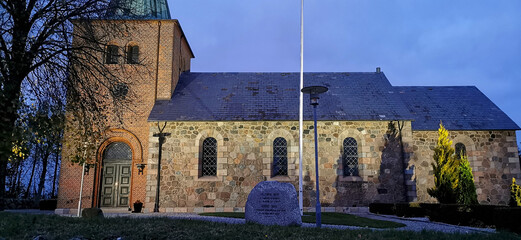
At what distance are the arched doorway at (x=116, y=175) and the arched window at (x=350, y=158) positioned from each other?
34.6 ft

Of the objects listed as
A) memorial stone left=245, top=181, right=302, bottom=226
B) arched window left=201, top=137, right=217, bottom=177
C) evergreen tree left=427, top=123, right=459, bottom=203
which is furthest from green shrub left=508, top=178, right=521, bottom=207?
arched window left=201, top=137, right=217, bottom=177

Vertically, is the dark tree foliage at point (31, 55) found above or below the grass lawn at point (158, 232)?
above

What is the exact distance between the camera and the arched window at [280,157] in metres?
17.5

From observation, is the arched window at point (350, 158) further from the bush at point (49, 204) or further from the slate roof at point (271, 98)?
the bush at point (49, 204)

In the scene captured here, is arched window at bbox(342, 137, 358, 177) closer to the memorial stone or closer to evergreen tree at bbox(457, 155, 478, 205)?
evergreen tree at bbox(457, 155, 478, 205)

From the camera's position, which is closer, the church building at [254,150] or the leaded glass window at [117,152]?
the church building at [254,150]

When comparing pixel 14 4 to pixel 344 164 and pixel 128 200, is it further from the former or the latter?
pixel 344 164

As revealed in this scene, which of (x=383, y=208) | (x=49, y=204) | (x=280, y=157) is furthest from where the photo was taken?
(x=49, y=204)

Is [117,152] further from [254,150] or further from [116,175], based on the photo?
[254,150]

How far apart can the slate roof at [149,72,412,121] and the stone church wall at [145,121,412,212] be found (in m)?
0.46

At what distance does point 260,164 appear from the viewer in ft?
56.3

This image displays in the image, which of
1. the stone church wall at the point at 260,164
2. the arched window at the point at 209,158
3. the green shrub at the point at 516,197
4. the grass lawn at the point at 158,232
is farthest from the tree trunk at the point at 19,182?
the green shrub at the point at 516,197

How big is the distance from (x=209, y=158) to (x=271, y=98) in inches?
180

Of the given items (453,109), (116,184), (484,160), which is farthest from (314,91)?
(453,109)
